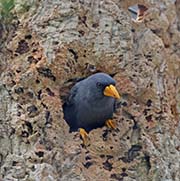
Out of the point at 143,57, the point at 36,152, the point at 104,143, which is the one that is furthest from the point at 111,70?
the point at 36,152

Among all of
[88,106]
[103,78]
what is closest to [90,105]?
[88,106]

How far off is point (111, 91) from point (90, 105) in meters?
0.34

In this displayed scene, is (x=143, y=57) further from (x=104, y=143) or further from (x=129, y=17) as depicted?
(x=104, y=143)

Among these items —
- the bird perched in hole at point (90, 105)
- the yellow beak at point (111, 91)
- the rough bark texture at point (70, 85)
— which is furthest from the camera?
the bird perched in hole at point (90, 105)

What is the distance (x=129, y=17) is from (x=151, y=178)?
3.66 ft

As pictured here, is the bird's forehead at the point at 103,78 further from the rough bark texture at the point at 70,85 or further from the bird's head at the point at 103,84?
the rough bark texture at the point at 70,85

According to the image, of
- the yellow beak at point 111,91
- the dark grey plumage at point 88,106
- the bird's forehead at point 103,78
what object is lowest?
the dark grey plumage at point 88,106

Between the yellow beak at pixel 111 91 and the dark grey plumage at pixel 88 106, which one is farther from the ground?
the yellow beak at pixel 111 91

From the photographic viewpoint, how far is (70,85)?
14.5 ft

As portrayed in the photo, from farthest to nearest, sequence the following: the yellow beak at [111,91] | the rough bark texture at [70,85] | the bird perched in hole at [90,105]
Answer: the bird perched in hole at [90,105] → the yellow beak at [111,91] → the rough bark texture at [70,85]

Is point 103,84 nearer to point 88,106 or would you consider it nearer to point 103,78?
point 103,78

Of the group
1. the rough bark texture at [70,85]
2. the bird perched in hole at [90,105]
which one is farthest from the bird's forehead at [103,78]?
the rough bark texture at [70,85]

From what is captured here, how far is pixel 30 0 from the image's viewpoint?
14.3ft

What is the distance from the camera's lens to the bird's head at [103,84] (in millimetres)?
4188
